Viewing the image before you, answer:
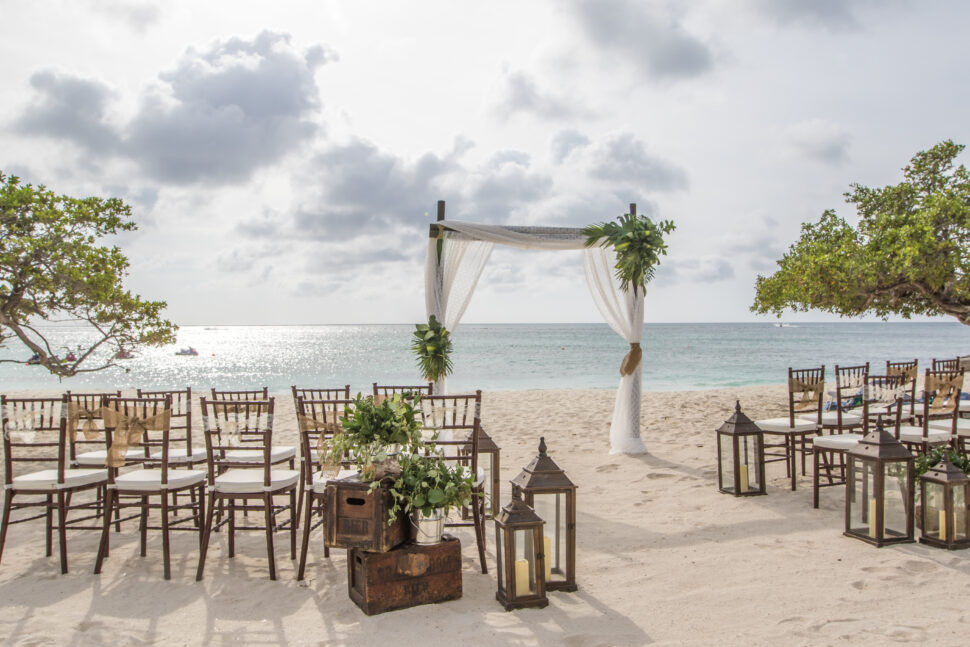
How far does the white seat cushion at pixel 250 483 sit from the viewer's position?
3564mm

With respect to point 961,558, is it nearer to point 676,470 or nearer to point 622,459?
point 676,470

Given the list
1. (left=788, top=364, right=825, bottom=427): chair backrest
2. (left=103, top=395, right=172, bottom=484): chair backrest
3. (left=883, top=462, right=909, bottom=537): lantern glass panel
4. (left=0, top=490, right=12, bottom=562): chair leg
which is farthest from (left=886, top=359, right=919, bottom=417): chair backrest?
(left=0, top=490, right=12, bottom=562): chair leg

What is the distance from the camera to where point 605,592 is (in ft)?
10.7

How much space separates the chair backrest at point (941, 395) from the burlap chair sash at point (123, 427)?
5.11m

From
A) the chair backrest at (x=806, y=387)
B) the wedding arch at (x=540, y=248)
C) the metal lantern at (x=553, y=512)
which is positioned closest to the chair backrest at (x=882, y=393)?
the chair backrest at (x=806, y=387)

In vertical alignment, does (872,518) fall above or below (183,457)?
below

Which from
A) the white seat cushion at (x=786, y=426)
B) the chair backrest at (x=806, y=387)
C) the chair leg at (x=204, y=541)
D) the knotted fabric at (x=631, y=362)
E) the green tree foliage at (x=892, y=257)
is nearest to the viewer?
the chair leg at (x=204, y=541)

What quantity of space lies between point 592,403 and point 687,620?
875 cm

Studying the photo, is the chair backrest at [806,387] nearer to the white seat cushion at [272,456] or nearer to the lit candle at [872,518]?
the lit candle at [872,518]

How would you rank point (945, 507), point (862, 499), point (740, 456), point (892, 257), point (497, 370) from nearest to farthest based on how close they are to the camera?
point (945, 507) < point (862, 499) < point (740, 456) < point (892, 257) < point (497, 370)

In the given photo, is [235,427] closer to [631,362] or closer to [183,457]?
[183,457]

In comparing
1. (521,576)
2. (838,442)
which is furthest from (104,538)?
(838,442)

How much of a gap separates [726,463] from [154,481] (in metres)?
4.22

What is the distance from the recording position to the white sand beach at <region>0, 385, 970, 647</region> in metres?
2.79
